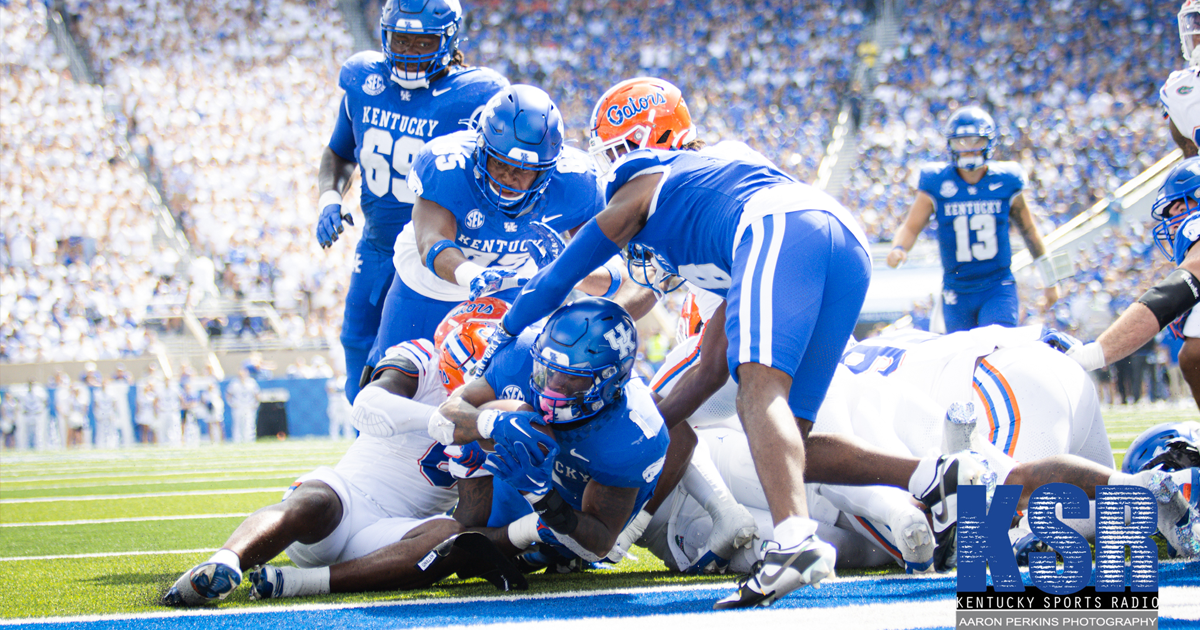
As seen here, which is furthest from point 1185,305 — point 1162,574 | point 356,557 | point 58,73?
point 58,73

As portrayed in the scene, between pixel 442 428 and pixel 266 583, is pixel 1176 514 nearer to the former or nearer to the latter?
pixel 442 428

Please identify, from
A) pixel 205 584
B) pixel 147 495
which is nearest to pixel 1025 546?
pixel 205 584

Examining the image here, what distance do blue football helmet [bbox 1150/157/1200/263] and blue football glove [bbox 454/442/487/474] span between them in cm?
244

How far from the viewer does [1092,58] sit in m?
19.6

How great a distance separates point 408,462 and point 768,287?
1.40m

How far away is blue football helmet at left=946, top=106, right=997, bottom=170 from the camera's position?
6.34 metres

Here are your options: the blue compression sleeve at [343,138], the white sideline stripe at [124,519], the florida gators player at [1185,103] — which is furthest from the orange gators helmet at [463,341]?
the white sideline stripe at [124,519]

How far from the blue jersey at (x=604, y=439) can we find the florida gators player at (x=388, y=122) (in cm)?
165

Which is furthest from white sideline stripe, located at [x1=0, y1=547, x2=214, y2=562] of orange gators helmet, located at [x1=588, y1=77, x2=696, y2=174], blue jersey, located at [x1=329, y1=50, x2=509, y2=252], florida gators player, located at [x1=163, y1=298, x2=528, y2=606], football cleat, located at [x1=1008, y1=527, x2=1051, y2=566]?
football cleat, located at [x1=1008, y1=527, x2=1051, y2=566]

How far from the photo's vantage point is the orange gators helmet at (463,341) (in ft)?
10.7

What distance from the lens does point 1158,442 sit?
3420 mm

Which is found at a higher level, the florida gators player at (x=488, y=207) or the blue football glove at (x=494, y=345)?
the florida gators player at (x=488, y=207)

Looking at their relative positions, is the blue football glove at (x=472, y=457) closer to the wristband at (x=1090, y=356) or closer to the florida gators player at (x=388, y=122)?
the florida gators player at (x=388, y=122)

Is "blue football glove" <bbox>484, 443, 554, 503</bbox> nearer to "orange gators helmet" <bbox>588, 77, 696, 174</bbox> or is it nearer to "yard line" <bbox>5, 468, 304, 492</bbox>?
"orange gators helmet" <bbox>588, 77, 696, 174</bbox>
